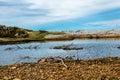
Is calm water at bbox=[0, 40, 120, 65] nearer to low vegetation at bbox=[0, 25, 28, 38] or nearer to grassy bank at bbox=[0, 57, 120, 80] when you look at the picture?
grassy bank at bbox=[0, 57, 120, 80]

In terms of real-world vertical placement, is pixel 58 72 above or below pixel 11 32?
below

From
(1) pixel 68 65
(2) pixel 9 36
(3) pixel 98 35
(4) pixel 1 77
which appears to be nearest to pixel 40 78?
(4) pixel 1 77

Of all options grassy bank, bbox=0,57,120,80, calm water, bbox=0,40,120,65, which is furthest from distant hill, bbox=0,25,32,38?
grassy bank, bbox=0,57,120,80

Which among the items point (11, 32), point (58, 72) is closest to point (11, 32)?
point (11, 32)

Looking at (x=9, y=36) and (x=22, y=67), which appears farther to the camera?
(x=9, y=36)

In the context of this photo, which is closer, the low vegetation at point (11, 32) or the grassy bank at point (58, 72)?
the grassy bank at point (58, 72)

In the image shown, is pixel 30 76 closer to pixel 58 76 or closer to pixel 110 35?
pixel 58 76

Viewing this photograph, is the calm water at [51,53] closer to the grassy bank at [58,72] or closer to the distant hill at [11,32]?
the grassy bank at [58,72]

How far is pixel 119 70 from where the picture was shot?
50.5 ft

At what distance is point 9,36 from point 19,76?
7097 cm

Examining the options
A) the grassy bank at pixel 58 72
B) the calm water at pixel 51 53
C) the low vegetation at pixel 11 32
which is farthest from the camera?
the low vegetation at pixel 11 32

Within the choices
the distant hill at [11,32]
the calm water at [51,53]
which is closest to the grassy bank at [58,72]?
the calm water at [51,53]

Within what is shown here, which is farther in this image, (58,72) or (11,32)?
(11,32)

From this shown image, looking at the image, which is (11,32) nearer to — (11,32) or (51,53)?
(11,32)
